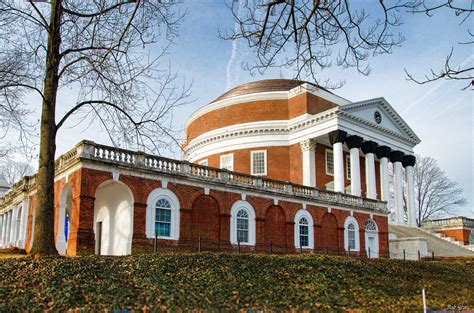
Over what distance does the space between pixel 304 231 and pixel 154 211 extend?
11489mm

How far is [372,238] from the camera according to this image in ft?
119

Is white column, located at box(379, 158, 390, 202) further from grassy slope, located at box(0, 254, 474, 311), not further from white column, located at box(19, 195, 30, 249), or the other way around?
white column, located at box(19, 195, 30, 249)

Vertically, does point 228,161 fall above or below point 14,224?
above

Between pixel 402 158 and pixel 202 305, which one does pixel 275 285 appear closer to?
pixel 202 305

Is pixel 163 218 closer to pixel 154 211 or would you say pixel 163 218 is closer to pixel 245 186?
pixel 154 211

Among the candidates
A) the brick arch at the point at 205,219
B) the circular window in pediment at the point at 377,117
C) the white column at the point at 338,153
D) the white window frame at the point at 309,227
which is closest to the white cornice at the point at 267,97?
the circular window in pediment at the point at 377,117

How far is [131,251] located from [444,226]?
41830 millimetres

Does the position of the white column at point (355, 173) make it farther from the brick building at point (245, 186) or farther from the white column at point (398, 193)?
the white column at point (398, 193)

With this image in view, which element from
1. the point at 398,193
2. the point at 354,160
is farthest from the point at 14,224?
the point at 398,193

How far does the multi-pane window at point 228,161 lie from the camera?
154 feet

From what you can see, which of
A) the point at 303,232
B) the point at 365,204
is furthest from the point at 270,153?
the point at 303,232

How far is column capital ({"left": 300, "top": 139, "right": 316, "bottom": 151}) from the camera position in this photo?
43594 millimetres

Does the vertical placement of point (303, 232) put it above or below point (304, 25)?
below

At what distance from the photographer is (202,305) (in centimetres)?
1127
